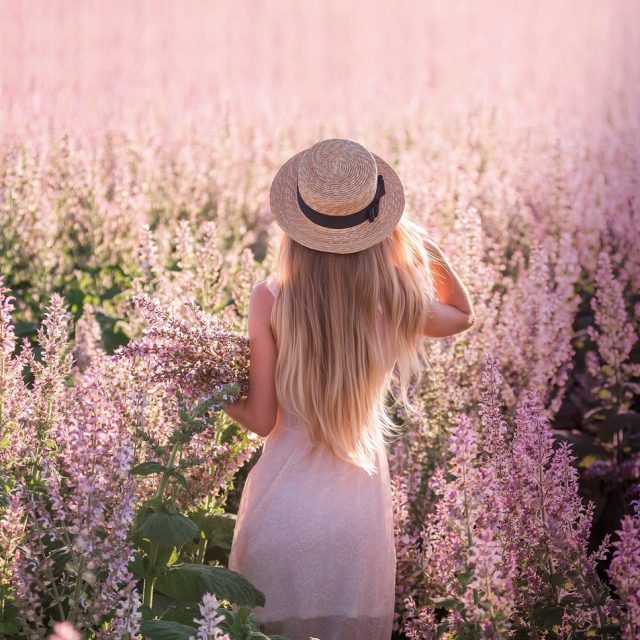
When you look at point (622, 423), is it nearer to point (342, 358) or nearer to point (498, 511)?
point (342, 358)

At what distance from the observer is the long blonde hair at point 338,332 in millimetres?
2740

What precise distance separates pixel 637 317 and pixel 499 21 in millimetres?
13043

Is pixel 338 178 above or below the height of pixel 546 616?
above

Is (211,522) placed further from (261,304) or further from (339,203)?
(339,203)

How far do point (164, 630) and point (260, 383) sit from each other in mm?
834

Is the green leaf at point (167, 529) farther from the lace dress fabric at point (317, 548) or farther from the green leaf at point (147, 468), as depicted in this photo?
the lace dress fabric at point (317, 548)

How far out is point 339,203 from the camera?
2.69 meters

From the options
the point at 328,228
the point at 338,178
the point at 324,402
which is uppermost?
the point at 338,178

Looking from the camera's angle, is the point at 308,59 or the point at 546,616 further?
the point at 308,59

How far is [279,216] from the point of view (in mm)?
2797

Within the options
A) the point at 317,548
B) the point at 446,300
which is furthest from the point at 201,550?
the point at 446,300

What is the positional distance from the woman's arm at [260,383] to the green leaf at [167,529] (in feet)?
1.74

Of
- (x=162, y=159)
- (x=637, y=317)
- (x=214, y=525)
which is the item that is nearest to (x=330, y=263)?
(x=214, y=525)

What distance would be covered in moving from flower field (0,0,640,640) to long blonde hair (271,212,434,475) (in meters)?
0.14
